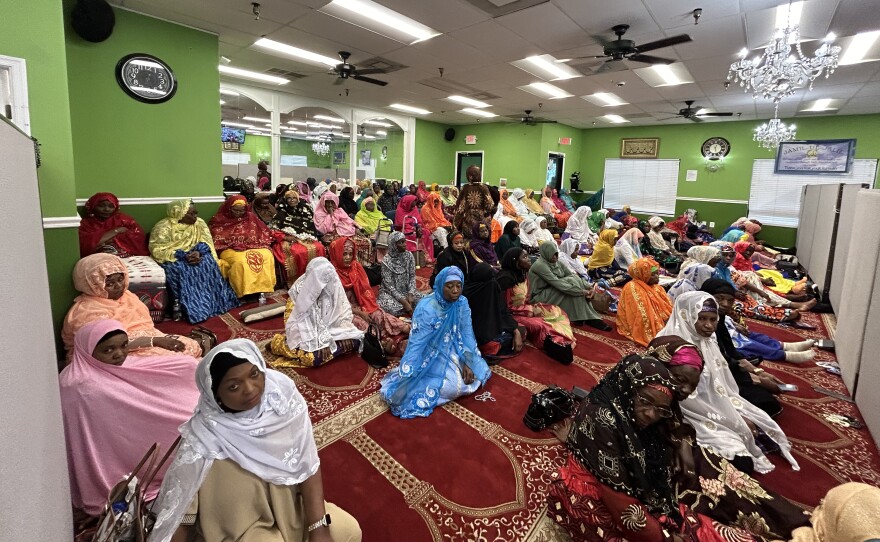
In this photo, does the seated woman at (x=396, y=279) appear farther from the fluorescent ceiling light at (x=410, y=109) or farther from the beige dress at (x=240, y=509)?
the fluorescent ceiling light at (x=410, y=109)

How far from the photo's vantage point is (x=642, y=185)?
12.4 meters

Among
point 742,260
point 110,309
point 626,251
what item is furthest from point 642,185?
point 110,309

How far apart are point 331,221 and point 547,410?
4568 mm

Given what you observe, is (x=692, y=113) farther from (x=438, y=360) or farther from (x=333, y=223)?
(x=438, y=360)

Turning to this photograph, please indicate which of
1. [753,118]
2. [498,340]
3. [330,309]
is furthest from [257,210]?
[753,118]

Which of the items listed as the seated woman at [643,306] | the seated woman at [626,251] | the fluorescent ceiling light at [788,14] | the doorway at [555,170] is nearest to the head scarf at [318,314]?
the seated woman at [643,306]

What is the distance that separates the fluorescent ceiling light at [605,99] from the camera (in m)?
8.01

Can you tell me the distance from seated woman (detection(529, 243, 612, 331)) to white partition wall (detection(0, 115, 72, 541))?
386 centimetres

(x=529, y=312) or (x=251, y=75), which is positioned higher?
(x=251, y=75)

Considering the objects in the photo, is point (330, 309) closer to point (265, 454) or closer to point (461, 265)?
point (461, 265)

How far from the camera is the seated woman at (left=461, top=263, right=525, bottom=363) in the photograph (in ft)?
11.3

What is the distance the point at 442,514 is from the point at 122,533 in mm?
1195

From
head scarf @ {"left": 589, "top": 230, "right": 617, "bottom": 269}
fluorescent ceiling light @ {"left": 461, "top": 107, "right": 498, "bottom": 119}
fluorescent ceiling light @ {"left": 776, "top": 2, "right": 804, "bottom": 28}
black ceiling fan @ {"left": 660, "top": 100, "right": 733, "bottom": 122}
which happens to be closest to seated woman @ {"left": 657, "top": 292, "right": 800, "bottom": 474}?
fluorescent ceiling light @ {"left": 776, "top": 2, "right": 804, "bottom": 28}

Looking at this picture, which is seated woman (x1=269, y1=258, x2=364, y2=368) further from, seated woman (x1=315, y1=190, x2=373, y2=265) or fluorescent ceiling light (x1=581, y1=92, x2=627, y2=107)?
fluorescent ceiling light (x1=581, y1=92, x2=627, y2=107)
